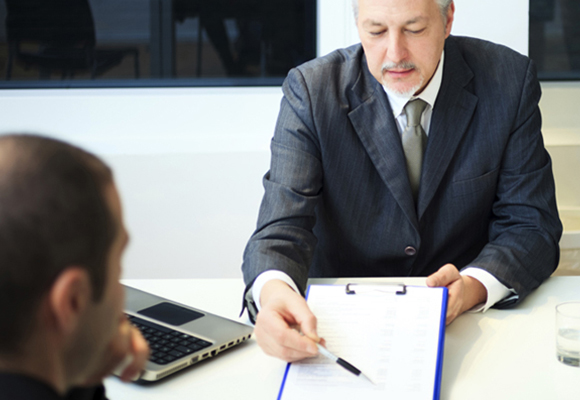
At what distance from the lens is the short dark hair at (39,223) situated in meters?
0.43

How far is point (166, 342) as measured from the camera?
3.43 ft

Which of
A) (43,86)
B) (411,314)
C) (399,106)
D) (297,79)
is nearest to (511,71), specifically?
(399,106)

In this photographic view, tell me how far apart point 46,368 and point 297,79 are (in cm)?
119

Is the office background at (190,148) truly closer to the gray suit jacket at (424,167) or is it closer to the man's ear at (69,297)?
the gray suit jacket at (424,167)

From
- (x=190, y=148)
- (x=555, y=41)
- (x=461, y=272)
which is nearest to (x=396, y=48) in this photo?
(x=461, y=272)

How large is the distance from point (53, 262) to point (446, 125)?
47.9 inches

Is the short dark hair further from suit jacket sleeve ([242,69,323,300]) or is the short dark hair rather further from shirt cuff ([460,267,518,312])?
shirt cuff ([460,267,518,312])

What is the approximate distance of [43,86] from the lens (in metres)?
2.78

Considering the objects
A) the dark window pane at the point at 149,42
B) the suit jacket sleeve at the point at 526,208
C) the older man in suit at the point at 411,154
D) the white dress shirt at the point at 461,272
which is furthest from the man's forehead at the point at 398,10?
the dark window pane at the point at 149,42

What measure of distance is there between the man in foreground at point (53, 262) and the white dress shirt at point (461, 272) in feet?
2.33

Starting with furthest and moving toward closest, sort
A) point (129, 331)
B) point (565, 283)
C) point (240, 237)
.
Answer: point (240, 237)
point (565, 283)
point (129, 331)

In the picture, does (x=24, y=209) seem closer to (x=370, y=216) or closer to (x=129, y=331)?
(x=129, y=331)

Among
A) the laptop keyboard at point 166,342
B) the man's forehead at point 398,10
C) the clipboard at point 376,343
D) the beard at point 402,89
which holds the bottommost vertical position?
the laptop keyboard at point 166,342

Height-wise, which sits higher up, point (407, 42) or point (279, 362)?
point (407, 42)
